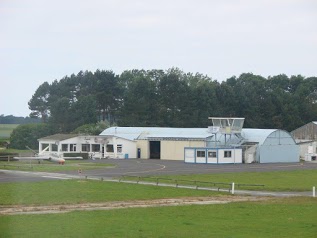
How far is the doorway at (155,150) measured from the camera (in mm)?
86387

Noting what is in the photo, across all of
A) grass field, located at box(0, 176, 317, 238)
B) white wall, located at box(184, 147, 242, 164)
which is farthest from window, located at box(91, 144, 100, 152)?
grass field, located at box(0, 176, 317, 238)

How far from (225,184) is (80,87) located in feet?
271

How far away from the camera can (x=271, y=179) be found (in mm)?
52750

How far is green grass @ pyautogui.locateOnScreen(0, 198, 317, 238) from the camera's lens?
23.9 meters

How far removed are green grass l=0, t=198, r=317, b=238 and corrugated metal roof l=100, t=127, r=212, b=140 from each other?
50.8 meters

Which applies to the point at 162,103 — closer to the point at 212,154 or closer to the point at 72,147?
the point at 72,147

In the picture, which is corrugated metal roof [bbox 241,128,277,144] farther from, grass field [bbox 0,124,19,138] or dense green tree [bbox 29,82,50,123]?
dense green tree [bbox 29,82,50,123]

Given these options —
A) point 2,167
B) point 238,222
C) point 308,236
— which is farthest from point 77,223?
point 2,167

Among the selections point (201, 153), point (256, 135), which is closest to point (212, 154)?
point (201, 153)

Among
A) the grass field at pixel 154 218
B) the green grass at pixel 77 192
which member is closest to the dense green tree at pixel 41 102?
the green grass at pixel 77 192

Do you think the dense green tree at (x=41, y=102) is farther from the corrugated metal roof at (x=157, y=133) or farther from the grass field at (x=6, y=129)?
the corrugated metal roof at (x=157, y=133)

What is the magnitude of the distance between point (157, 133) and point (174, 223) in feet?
201

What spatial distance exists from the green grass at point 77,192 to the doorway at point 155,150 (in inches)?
1594

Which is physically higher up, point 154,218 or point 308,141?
point 308,141
